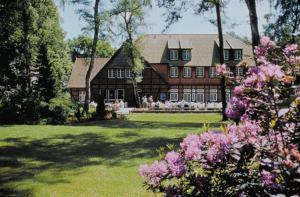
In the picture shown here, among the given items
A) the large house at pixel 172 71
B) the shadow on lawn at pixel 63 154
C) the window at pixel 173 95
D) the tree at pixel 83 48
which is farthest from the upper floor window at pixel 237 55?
the tree at pixel 83 48

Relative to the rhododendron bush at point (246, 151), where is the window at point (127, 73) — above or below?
above

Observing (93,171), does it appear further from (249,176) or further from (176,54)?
(176,54)

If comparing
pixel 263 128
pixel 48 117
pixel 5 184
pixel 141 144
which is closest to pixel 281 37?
pixel 48 117

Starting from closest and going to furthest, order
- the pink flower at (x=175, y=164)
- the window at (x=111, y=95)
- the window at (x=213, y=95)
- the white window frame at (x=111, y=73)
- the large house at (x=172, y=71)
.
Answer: the pink flower at (x=175, y=164) → the large house at (x=172, y=71) → the white window frame at (x=111, y=73) → the window at (x=111, y=95) → the window at (x=213, y=95)

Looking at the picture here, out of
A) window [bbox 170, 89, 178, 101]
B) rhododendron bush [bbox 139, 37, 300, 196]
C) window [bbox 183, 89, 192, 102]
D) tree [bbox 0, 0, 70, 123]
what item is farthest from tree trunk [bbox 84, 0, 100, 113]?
window [bbox 183, 89, 192, 102]

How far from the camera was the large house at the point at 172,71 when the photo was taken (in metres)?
55.8

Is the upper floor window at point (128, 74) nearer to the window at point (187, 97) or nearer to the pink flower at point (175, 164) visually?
the window at point (187, 97)

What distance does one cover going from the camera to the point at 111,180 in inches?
361

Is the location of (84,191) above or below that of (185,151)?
below

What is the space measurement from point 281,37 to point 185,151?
2997 cm

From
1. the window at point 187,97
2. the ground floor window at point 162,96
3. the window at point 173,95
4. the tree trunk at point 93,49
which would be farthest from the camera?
the window at point 187,97

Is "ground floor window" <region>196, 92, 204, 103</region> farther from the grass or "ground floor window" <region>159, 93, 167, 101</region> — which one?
the grass

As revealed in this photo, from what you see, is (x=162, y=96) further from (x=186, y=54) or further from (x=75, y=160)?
(x=75, y=160)

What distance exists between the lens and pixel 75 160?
37.5 feet
